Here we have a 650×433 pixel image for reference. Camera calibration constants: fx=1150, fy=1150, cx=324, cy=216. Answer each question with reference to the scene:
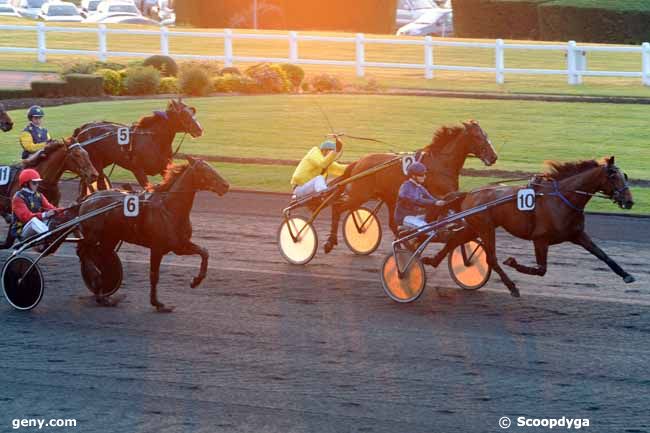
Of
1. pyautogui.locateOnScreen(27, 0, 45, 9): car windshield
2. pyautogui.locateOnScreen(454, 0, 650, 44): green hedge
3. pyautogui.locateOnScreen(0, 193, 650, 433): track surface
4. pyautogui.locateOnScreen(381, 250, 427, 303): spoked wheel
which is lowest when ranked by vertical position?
pyautogui.locateOnScreen(0, 193, 650, 433): track surface

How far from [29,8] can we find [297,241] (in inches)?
1657

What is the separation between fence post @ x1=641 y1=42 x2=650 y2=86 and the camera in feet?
90.3

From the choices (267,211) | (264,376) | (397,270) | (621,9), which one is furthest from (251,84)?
(264,376)

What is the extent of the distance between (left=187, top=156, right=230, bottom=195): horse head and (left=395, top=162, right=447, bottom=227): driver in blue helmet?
174 cm

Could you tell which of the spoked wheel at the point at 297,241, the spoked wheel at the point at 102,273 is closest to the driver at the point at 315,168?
the spoked wheel at the point at 297,241

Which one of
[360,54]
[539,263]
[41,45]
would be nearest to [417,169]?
[539,263]

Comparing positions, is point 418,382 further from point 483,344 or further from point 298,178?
point 298,178

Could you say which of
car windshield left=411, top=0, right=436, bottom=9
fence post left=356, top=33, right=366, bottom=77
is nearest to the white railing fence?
fence post left=356, top=33, right=366, bottom=77

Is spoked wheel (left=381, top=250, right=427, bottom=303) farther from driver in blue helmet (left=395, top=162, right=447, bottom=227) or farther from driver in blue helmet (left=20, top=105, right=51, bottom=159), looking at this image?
driver in blue helmet (left=20, top=105, right=51, bottom=159)

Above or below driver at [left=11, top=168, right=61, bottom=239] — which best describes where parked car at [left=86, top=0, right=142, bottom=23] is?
above

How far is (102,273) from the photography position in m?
10.7

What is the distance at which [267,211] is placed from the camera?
15891 mm

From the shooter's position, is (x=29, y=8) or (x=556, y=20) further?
(x=29, y=8)

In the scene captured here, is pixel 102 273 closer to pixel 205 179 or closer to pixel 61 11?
pixel 205 179
